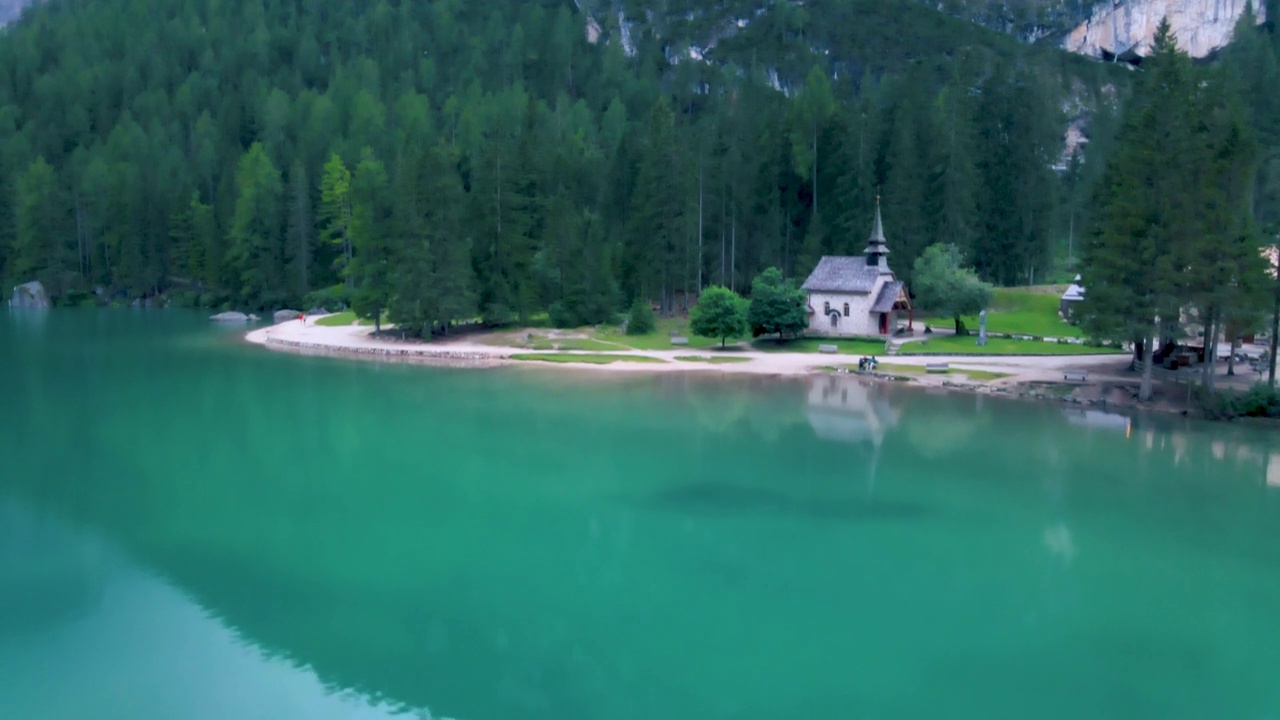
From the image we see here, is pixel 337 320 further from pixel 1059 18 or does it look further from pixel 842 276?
pixel 1059 18

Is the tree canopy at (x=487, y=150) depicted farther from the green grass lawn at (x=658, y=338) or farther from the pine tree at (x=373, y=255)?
the green grass lawn at (x=658, y=338)

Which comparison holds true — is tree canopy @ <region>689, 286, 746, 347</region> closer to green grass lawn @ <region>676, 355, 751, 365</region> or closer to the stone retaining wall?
green grass lawn @ <region>676, 355, 751, 365</region>

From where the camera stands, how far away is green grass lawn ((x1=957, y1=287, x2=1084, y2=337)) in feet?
188

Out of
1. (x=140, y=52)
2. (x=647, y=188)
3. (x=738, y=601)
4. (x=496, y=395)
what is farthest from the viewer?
(x=140, y=52)

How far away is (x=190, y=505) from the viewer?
24438 mm

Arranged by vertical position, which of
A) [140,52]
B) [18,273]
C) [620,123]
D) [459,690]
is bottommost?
[459,690]

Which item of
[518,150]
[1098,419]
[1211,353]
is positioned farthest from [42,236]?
[1211,353]

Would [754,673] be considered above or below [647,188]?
below

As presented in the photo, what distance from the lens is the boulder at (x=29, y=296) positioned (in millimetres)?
92938

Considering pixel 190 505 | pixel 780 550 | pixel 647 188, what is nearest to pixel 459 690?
pixel 780 550

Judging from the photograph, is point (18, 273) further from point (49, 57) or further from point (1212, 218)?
point (1212, 218)

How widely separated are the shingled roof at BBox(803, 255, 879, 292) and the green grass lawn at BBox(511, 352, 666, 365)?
40.8 ft

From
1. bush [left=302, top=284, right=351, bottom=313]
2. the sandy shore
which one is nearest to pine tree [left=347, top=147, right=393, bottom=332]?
the sandy shore

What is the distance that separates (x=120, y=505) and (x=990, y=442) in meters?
26.2
